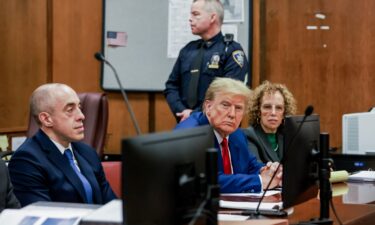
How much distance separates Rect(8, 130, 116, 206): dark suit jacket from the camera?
105 inches

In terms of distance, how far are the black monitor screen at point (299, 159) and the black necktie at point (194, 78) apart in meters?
2.03

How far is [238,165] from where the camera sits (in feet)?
10.8

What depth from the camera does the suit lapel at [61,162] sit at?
276 cm

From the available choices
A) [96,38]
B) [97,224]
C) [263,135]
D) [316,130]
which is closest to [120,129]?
[96,38]

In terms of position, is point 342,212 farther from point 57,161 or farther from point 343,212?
point 57,161

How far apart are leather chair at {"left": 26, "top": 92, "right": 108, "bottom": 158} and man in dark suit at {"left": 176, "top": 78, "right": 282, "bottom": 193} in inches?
36.4

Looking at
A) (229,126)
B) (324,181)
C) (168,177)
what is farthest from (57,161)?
(168,177)

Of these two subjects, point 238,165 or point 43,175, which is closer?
point 43,175

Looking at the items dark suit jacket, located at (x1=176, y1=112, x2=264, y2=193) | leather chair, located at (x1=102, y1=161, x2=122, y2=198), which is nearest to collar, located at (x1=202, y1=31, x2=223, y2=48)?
dark suit jacket, located at (x1=176, y1=112, x2=264, y2=193)

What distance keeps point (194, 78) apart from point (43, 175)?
6.43ft

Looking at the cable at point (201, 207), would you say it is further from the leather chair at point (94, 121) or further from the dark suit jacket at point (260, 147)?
the leather chair at point (94, 121)

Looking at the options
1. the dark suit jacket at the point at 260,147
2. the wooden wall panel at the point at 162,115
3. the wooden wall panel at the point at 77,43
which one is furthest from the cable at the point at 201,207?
the wooden wall panel at the point at 77,43

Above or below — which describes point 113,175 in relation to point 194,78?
below

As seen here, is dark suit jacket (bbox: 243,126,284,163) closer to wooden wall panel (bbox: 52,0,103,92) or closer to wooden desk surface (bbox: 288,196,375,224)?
wooden desk surface (bbox: 288,196,375,224)
